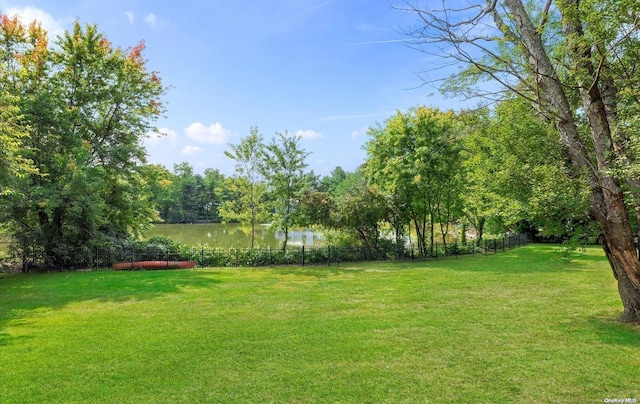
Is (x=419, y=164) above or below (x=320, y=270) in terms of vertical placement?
above

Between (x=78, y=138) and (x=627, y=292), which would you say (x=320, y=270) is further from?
(x=78, y=138)

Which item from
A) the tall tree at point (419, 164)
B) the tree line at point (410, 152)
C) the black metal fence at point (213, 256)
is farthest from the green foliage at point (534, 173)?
the black metal fence at point (213, 256)

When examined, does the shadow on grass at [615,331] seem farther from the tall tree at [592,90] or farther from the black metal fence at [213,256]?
the black metal fence at [213,256]

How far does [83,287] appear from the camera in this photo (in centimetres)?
1091

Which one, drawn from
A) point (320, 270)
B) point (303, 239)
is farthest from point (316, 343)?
point (303, 239)

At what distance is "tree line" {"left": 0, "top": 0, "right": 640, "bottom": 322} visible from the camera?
6344mm

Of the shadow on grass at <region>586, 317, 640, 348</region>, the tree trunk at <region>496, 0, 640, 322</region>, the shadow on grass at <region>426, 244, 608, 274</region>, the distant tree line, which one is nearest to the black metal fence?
the distant tree line

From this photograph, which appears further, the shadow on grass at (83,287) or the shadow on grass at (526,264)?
the shadow on grass at (526,264)

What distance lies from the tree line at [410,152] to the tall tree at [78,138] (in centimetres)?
7

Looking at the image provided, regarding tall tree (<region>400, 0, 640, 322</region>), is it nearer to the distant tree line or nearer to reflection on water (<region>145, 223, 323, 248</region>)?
the distant tree line

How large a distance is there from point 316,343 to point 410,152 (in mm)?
15257

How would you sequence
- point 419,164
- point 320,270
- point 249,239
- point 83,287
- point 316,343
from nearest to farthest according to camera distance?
point 316,343 < point 83,287 < point 320,270 < point 419,164 < point 249,239

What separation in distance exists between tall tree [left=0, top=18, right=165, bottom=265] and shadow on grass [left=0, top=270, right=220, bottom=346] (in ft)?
7.27

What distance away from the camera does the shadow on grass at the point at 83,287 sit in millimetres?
8834
